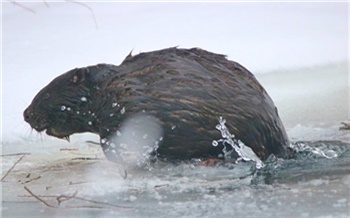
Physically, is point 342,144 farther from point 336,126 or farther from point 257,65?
point 257,65

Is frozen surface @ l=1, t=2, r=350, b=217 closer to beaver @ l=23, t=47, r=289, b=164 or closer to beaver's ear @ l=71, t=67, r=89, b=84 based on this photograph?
beaver @ l=23, t=47, r=289, b=164

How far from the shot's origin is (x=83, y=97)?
201 inches

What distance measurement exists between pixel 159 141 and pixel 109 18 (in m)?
3.30

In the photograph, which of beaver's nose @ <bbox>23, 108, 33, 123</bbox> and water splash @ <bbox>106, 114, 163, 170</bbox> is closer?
water splash @ <bbox>106, 114, 163, 170</bbox>

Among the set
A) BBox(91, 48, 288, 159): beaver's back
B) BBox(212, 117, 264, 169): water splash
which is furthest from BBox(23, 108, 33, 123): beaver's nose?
BBox(212, 117, 264, 169): water splash

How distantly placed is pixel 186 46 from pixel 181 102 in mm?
2297

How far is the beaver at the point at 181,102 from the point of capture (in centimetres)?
480

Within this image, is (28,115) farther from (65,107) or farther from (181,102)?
(181,102)

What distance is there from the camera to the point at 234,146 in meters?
4.84

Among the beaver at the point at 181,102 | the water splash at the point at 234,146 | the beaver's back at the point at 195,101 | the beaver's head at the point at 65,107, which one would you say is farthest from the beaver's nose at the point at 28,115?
the water splash at the point at 234,146

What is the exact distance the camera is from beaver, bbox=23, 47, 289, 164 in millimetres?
4801

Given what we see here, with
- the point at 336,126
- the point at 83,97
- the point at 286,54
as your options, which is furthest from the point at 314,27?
the point at 83,97

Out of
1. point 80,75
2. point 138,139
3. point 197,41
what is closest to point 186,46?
point 197,41

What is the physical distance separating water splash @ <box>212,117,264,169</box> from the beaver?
0.02 meters
